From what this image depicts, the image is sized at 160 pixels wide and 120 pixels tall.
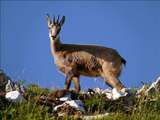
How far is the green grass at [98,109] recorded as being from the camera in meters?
10.8

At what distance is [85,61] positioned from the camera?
839 inches

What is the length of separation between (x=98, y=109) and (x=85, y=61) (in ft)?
32.4

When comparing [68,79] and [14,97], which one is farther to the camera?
[68,79]

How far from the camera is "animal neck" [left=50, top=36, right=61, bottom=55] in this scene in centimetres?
2216

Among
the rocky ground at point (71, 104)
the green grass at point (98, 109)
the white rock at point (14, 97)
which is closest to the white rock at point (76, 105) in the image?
the rocky ground at point (71, 104)

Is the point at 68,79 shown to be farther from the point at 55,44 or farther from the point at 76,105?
the point at 76,105

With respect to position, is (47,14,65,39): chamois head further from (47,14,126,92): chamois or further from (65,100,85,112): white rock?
(65,100,85,112): white rock

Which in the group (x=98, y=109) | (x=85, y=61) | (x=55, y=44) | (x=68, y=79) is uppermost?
(x=55, y=44)

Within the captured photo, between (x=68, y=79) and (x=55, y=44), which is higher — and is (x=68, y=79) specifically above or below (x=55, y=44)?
below

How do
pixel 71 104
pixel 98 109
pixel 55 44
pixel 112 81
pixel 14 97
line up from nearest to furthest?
pixel 98 109, pixel 14 97, pixel 71 104, pixel 112 81, pixel 55 44

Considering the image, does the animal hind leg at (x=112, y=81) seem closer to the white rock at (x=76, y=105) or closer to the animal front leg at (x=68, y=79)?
the animal front leg at (x=68, y=79)

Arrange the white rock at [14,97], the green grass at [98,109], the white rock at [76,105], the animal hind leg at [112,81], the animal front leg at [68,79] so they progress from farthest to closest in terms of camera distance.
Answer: the animal hind leg at [112,81] → the animal front leg at [68,79] → the white rock at [76,105] → the white rock at [14,97] → the green grass at [98,109]

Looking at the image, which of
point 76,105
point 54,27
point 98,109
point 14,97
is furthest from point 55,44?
point 98,109

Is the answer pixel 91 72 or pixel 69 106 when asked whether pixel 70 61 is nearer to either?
pixel 91 72
